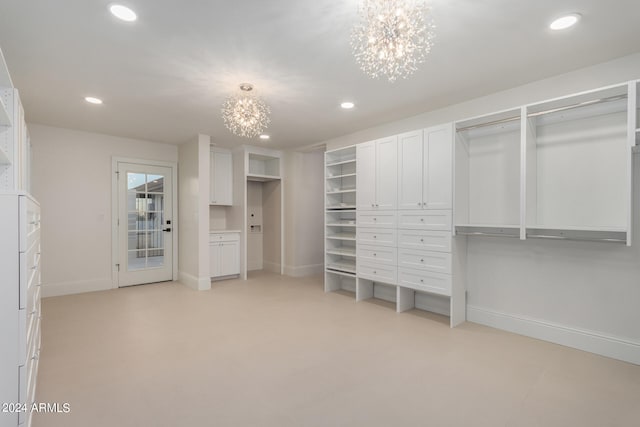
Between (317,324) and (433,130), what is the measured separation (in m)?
2.55

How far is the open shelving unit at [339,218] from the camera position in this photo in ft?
15.9

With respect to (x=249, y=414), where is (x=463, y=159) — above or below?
above

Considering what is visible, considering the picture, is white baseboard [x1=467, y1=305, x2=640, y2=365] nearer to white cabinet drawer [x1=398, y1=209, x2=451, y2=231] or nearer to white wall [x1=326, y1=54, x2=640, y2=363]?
white wall [x1=326, y1=54, x2=640, y2=363]

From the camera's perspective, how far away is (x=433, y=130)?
3.54m

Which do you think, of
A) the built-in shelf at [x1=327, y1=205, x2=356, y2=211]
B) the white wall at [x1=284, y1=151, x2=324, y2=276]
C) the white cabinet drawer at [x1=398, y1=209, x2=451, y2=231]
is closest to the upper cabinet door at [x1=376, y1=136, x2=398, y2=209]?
the white cabinet drawer at [x1=398, y1=209, x2=451, y2=231]

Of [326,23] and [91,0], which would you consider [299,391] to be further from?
[91,0]

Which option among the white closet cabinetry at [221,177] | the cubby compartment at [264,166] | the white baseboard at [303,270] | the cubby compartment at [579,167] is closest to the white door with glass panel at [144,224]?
the white closet cabinetry at [221,177]

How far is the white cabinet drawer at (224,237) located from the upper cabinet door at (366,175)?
2.70 m

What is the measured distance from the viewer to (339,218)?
5.16 meters

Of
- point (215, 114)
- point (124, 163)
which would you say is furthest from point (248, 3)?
point (124, 163)

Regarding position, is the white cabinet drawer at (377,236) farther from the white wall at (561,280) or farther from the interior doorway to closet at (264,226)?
the interior doorway to closet at (264,226)

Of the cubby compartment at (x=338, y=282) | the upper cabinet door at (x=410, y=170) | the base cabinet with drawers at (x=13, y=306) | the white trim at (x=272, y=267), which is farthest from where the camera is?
the white trim at (x=272, y=267)

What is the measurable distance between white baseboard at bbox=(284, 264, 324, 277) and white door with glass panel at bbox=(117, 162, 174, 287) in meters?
2.20

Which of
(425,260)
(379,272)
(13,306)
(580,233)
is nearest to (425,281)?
(425,260)
